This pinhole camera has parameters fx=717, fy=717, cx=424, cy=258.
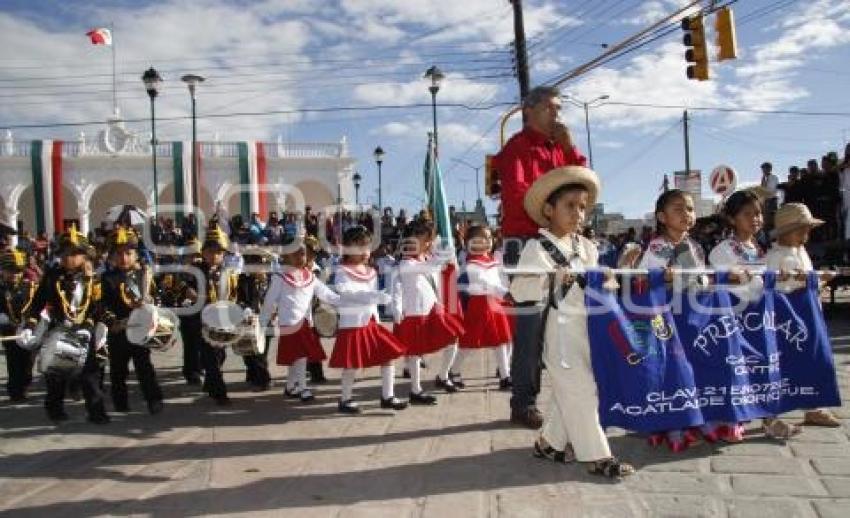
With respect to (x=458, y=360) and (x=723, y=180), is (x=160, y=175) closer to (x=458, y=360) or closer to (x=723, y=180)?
(x=723, y=180)

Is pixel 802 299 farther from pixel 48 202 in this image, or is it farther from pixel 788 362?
pixel 48 202

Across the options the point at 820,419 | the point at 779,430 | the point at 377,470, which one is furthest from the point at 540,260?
the point at 820,419

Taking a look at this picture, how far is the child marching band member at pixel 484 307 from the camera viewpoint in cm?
716

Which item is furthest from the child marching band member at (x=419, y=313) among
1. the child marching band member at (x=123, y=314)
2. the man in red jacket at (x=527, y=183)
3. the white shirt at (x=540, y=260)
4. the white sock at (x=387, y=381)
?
the white shirt at (x=540, y=260)

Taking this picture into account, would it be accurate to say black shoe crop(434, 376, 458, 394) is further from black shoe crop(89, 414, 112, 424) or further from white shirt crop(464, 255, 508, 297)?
black shoe crop(89, 414, 112, 424)

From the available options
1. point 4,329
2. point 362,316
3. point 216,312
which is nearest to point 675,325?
point 362,316

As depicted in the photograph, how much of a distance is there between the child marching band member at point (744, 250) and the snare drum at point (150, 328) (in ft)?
15.2

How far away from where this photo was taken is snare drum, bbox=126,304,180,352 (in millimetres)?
6305

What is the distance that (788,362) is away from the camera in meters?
4.96

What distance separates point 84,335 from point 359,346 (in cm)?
241

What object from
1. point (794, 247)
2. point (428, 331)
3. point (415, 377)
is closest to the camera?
point (794, 247)

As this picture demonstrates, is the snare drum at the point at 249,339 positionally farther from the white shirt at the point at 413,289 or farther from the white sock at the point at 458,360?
the white sock at the point at 458,360

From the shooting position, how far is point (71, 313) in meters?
6.44

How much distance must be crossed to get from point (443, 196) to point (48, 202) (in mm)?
26472
